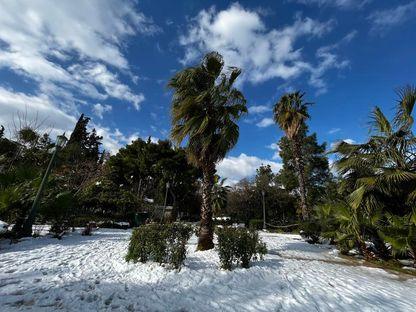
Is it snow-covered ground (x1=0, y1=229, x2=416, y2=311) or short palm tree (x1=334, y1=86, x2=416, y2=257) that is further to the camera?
short palm tree (x1=334, y1=86, x2=416, y2=257)

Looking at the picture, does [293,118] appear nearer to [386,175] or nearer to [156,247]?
[386,175]

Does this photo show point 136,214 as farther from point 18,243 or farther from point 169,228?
point 169,228

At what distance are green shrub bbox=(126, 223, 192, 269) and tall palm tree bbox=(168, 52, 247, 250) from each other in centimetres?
273

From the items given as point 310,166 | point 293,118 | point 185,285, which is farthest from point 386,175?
point 310,166

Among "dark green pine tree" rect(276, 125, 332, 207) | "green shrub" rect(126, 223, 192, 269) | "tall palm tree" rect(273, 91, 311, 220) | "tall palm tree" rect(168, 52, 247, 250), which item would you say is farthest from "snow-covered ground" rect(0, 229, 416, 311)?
"dark green pine tree" rect(276, 125, 332, 207)

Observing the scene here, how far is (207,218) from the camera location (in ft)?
32.6

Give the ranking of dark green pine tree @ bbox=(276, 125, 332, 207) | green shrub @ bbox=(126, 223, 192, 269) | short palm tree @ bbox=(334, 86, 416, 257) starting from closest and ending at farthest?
1. green shrub @ bbox=(126, 223, 192, 269)
2. short palm tree @ bbox=(334, 86, 416, 257)
3. dark green pine tree @ bbox=(276, 125, 332, 207)

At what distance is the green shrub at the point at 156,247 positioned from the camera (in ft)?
22.4

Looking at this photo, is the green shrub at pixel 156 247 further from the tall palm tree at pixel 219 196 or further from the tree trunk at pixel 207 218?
A: the tall palm tree at pixel 219 196

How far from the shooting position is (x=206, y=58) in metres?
10.9

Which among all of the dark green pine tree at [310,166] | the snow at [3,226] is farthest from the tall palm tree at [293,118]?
the snow at [3,226]

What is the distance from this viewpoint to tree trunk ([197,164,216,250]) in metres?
9.64

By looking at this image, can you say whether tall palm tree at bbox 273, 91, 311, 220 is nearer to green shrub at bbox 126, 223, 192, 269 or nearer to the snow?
green shrub at bbox 126, 223, 192, 269

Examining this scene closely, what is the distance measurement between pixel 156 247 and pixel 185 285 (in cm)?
152
